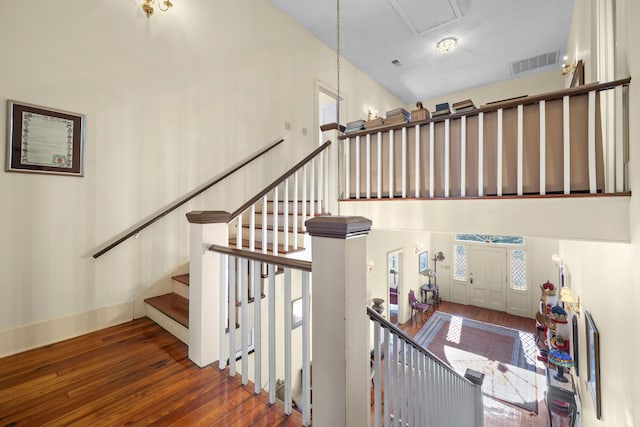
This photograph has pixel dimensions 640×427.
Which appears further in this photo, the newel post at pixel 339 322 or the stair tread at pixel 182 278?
the stair tread at pixel 182 278

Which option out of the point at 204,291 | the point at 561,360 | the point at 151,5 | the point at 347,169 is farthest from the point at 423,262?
the point at 151,5

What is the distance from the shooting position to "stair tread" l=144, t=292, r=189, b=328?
2.18m

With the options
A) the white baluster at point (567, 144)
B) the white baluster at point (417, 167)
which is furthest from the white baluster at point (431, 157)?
the white baluster at point (567, 144)

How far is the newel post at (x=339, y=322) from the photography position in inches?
41.8

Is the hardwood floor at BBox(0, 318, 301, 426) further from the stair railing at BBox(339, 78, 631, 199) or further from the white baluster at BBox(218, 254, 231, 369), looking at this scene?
the stair railing at BBox(339, 78, 631, 199)

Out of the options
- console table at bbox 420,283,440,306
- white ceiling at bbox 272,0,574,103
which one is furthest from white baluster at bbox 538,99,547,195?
console table at bbox 420,283,440,306

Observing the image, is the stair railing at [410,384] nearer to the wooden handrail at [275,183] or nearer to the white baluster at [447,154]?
the wooden handrail at [275,183]

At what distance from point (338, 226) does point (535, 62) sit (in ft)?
22.4

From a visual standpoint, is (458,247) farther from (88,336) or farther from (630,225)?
(88,336)

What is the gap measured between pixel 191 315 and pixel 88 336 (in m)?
1.11

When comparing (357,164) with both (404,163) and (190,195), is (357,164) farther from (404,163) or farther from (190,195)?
(190,195)

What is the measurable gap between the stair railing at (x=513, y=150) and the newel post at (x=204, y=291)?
1863mm

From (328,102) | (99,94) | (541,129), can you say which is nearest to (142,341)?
(99,94)

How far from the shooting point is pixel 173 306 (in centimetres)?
243
